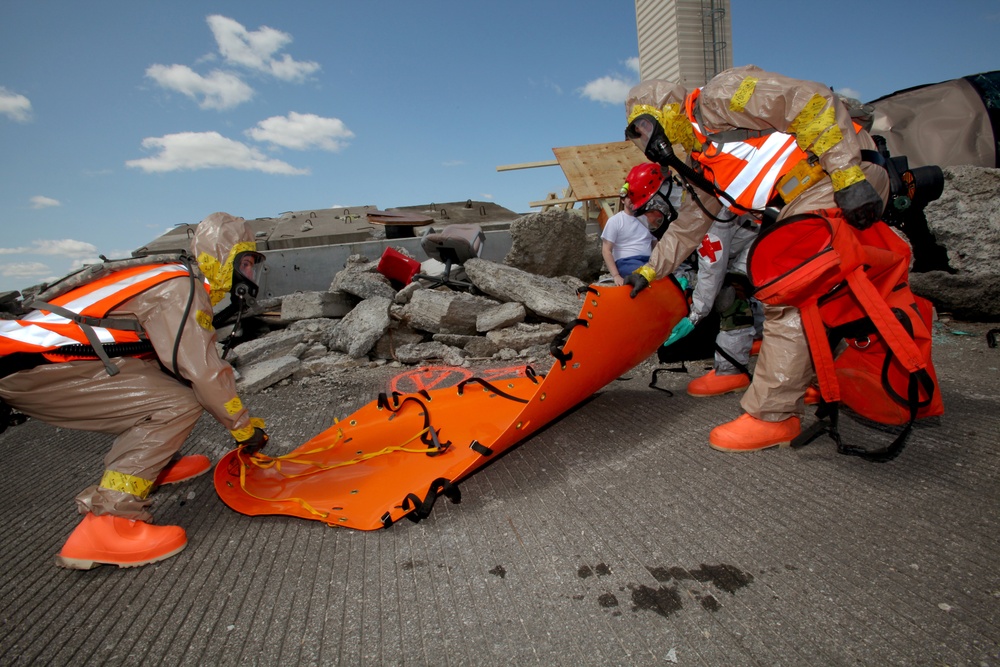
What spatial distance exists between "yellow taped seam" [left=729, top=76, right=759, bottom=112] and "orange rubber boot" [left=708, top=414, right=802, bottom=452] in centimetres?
139

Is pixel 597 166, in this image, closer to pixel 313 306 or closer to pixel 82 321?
pixel 313 306

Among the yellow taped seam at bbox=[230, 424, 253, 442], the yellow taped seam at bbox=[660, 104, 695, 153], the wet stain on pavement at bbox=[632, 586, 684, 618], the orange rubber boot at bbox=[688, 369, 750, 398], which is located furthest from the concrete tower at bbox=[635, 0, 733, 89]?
the wet stain on pavement at bbox=[632, 586, 684, 618]

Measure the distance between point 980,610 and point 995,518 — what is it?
54 centimetres

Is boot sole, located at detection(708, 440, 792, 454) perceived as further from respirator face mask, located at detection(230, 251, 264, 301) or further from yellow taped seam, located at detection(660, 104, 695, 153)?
respirator face mask, located at detection(230, 251, 264, 301)

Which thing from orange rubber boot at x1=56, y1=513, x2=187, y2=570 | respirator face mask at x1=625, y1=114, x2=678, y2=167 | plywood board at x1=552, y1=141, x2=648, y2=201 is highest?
plywood board at x1=552, y1=141, x2=648, y2=201

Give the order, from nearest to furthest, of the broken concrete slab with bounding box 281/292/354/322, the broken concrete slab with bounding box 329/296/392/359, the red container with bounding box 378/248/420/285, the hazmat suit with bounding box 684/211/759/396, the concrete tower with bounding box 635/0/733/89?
the hazmat suit with bounding box 684/211/759/396 → the broken concrete slab with bounding box 329/296/392/359 → the broken concrete slab with bounding box 281/292/354/322 → the red container with bounding box 378/248/420/285 → the concrete tower with bounding box 635/0/733/89

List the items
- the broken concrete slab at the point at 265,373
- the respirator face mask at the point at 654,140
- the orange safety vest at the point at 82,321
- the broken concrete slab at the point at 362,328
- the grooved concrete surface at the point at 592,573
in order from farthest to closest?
the broken concrete slab at the point at 362,328 < the broken concrete slab at the point at 265,373 < the respirator face mask at the point at 654,140 < the orange safety vest at the point at 82,321 < the grooved concrete surface at the point at 592,573

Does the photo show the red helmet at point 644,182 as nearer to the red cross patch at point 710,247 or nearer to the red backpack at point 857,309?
the red cross patch at point 710,247

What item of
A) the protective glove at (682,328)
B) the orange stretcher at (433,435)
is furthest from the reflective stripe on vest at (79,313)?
the protective glove at (682,328)

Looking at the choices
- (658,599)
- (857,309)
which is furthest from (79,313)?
(857,309)

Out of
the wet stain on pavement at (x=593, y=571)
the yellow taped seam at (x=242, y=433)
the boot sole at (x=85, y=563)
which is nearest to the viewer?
the wet stain on pavement at (x=593, y=571)

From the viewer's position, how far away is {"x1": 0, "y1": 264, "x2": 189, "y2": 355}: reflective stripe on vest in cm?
204

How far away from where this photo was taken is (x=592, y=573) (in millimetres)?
1640

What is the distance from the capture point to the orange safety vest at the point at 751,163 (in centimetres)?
243
